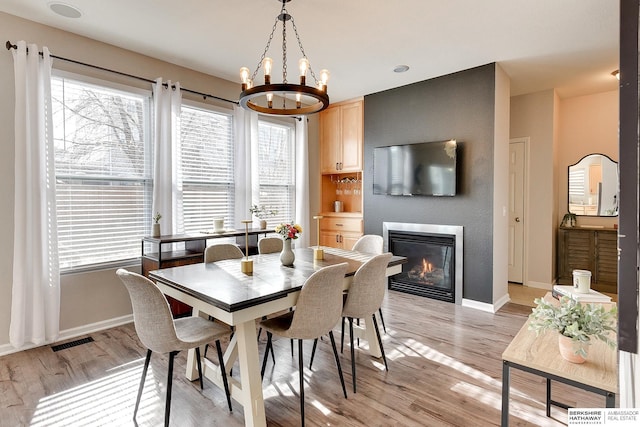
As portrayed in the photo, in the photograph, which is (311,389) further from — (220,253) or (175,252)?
(175,252)

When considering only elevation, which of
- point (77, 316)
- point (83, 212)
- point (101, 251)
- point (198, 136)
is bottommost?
point (77, 316)

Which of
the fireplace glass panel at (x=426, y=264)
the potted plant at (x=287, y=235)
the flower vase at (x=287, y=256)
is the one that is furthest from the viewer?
the fireplace glass panel at (x=426, y=264)

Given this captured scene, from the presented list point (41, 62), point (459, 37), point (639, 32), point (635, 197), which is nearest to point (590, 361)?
point (635, 197)

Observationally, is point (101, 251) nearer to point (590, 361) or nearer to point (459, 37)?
point (590, 361)

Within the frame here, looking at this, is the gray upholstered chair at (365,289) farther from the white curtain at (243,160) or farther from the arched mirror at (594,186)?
the arched mirror at (594,186)

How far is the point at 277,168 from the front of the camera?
204 inches

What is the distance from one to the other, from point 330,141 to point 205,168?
7.50 feet

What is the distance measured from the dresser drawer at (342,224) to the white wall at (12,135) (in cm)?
279

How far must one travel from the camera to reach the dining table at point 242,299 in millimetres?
1790

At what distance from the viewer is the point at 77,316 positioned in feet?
10.7

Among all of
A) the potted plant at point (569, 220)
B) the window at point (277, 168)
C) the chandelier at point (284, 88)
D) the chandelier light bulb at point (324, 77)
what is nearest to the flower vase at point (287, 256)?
the chandelier at point (284, 88)

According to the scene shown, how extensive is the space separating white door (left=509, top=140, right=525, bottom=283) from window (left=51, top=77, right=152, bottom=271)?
511 cm

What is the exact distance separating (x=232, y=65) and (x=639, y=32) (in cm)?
382

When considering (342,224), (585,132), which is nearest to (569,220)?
(585,132)
